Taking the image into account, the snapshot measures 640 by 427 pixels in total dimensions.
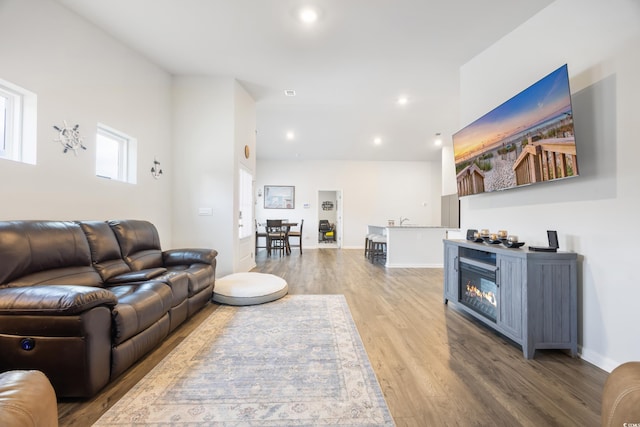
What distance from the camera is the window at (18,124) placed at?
221 cm

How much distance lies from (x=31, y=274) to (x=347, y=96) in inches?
181

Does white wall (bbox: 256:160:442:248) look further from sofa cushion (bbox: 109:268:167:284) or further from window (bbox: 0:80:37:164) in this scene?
window (bbox: 0:80:37:164)

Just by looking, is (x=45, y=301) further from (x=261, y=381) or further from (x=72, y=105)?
(x=72, y=105)

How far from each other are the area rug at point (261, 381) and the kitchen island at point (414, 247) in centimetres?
341

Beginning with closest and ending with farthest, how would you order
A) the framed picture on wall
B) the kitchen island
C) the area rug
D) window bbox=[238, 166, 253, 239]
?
the area rug, window bbox=[238, 166, 253, 239], the kitchen island, the framed picture on wall

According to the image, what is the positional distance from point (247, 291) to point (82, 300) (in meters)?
1.84

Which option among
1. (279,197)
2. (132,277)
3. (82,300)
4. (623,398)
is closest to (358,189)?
(279,197)

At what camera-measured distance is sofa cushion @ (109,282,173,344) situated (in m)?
1.68

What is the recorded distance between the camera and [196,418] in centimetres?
138

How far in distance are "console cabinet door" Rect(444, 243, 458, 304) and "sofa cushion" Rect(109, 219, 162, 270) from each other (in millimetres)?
3348

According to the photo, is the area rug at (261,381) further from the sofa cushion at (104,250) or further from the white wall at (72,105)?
the white wall at (72,105)

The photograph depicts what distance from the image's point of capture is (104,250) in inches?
97.9

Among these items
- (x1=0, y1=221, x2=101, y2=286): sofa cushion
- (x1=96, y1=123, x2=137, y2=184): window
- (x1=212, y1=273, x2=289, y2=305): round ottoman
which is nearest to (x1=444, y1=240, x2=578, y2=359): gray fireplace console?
(x1=212, y1=273, x2=289, y2=305): round ottoman

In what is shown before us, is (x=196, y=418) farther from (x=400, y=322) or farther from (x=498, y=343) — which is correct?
(x=498, y=343)
